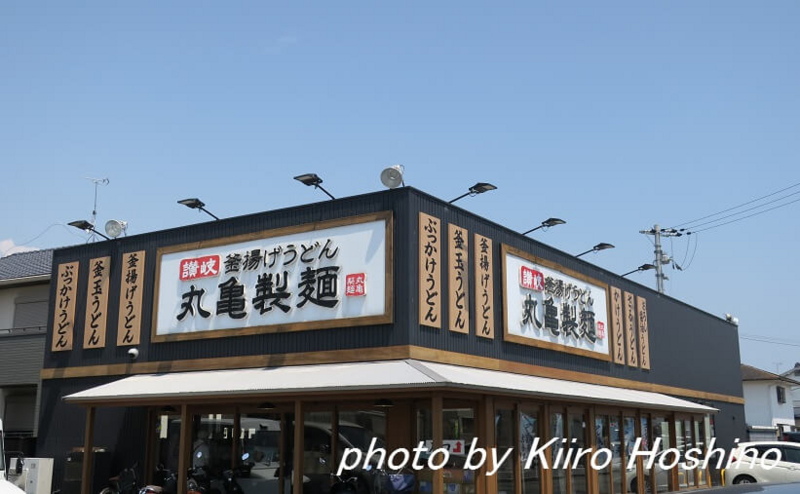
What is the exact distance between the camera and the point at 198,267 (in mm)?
17766

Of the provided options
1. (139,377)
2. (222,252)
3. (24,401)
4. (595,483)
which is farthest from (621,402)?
(24,401)

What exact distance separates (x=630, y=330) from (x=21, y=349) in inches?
681

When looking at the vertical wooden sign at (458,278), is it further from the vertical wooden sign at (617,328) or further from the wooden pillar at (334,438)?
the vertical wooden sign at (617,328)

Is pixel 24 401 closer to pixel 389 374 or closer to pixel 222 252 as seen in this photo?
pixel 222 252

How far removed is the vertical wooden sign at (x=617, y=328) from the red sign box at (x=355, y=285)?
30.5 ft

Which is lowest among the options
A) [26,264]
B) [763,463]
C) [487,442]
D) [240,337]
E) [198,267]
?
[763,463]

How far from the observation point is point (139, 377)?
18.0 meters

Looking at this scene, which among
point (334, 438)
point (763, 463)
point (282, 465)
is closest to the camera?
point (334, 438)

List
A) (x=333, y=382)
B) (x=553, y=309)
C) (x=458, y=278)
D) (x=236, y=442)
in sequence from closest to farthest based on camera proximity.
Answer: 1. (x=333, y=382)
2. (x=458, y=278)
3. (x=236, y=442)
4. (x=553, y=309)

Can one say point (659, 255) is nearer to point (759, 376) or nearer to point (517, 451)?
point (759, 376)

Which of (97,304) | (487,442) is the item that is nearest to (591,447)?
(487,442)

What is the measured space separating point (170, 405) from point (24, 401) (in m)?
11.0

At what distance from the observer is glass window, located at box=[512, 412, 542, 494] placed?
16312 mm

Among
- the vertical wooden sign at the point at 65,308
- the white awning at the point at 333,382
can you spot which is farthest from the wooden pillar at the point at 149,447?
the vertical wooden sign at the point at 65,308
